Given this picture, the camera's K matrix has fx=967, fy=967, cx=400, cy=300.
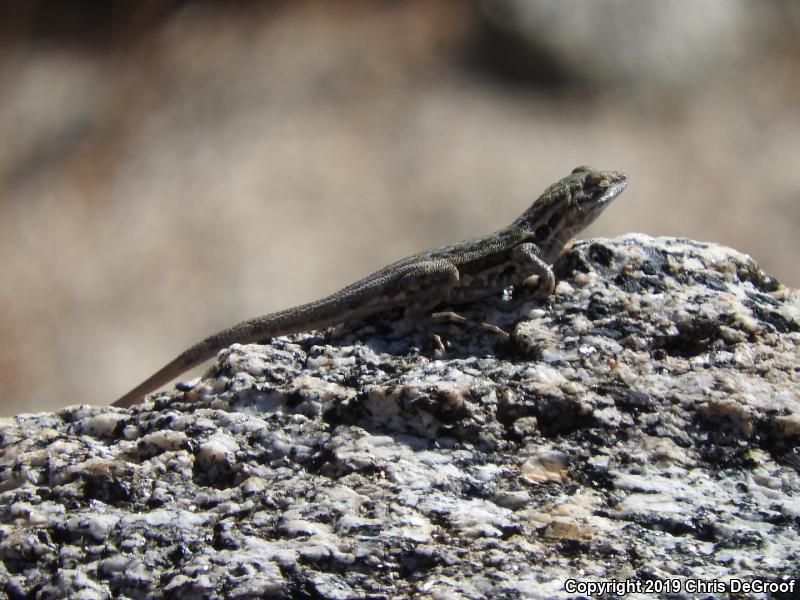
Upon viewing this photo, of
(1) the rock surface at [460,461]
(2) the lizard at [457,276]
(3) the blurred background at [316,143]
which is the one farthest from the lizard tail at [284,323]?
(3) the blurred background at [316,143]

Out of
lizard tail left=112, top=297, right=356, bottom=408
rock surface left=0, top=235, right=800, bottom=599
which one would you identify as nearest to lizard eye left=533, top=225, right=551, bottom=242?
rock surface left=0, top=235, right=800, bottom=599

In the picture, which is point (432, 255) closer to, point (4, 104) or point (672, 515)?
point (672, 515)

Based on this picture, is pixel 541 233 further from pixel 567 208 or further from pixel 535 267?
pixel 535 267

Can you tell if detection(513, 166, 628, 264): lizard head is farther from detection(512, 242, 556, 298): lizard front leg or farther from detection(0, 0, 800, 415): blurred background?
detection(0, 0, 800, 415): blurred background

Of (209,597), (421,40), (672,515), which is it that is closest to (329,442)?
(209,597)

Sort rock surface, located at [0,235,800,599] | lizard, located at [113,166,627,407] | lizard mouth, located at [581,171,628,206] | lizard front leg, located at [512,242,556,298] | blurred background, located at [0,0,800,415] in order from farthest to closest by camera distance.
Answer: blurred background, located at [0,0,800,415], lizard mouth, located at [581,171,628,206], lizard, located at [113,166,627,407], lizard front leg, located at [512,242,556,298], rock surface, located at [0,235,800,599]

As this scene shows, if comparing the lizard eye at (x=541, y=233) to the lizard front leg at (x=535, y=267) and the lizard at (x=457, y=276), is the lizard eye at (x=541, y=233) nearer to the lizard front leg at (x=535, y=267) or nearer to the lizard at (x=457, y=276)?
the lizard at (x=457, y=276)

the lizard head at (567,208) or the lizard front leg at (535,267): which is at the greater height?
the lizard head at (567,208)
